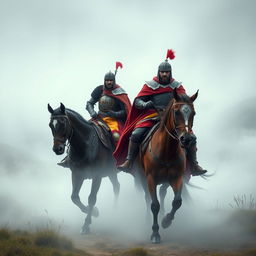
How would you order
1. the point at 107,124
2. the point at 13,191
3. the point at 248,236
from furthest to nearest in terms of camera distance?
the point at 13,191, the point at 107,124, the point at 248,236

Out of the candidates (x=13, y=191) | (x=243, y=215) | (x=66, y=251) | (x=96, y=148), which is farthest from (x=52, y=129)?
(x=13, y=191)

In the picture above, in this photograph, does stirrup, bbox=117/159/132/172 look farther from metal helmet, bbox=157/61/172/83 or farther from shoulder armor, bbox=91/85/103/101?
shoulder armor, bbox=91/85/103/101

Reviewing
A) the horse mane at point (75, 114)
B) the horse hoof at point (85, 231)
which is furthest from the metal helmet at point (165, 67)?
the horse hoof at point (85, 231)

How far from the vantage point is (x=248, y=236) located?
998 cm

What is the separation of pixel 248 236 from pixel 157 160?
2492 mm

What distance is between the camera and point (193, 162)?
11484 millimetres

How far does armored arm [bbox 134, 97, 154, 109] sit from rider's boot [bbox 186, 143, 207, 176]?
1.40 metres

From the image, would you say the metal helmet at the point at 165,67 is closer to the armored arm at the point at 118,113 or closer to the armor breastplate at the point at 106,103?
the armored arm at the point at 118,113

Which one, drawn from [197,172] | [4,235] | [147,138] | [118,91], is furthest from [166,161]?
[118,91]

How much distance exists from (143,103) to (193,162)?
1.87 meters

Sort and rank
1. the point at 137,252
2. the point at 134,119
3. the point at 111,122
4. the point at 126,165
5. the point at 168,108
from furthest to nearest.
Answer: the point at 111,122, the point at 134,119, the point at 126,165, the point at 168,108, the point at 137,252

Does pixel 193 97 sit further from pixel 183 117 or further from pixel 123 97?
pixel 123 97

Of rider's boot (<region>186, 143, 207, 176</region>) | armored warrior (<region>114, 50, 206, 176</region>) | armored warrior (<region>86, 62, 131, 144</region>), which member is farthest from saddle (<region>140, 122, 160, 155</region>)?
armored warrior (<region>86, 62, 131, 144</region>)

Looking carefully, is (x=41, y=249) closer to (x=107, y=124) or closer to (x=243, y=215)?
(x=243, y=215)
